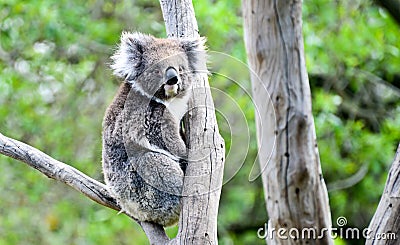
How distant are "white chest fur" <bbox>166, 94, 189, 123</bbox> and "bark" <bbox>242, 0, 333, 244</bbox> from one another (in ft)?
3.04

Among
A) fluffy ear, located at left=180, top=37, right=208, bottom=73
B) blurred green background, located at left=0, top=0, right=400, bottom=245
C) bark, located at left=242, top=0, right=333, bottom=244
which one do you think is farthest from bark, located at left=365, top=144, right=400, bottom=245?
blurred green background, located at left=0, top=0, right=400, bottom=245

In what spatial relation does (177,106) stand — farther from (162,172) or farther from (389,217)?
(389,217)

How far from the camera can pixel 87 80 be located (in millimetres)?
5668

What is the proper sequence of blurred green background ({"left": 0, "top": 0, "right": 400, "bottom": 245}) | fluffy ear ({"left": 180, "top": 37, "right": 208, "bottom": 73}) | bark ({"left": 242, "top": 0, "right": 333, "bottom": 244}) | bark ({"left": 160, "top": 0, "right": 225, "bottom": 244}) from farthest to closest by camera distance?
blurred green background ({"left": 0, "top": 0, "right": 400, "bottom": 245}) → fluffy ear ({"left": 180, "top": 37, "right": 208, "bottom": 73}) → bark ({"left": 160, "top": 0, "right": 225, "bottom": 244}) → bark ({"left": 242, "top": 0, "right": 333, "bottom": 244})

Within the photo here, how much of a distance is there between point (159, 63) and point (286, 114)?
1.03 metres

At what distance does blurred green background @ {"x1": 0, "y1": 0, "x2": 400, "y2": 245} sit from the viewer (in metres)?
5.27

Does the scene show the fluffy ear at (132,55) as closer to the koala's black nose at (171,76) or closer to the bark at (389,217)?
the koala's black nose at (171,76)

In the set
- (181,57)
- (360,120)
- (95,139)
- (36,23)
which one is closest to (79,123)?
(95,139)

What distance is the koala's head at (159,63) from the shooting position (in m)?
2.79

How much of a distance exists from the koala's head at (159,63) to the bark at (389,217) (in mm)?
1025

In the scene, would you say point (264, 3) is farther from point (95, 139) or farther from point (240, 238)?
point (240, 238)

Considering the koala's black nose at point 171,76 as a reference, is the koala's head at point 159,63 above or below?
A: above

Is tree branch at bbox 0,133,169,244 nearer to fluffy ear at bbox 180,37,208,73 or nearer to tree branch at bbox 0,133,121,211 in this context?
tree branch at bbox 0,133,121,211

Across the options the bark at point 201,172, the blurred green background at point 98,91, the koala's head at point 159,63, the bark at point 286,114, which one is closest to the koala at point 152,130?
the koala's head at point 159,63
